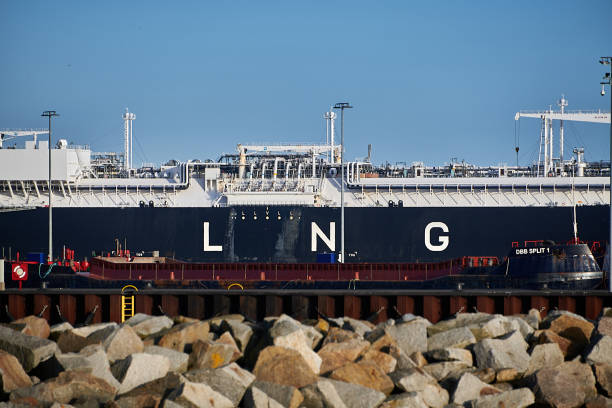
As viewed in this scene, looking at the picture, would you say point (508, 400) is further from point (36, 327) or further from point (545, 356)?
point (36, 327)

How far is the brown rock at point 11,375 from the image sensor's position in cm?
1614

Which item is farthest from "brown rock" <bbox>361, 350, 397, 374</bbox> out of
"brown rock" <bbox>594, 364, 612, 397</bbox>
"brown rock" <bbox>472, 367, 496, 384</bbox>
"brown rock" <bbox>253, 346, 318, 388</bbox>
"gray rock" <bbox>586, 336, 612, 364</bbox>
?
"gray rock" <bbox>586, 336, 612, 364</bbox>

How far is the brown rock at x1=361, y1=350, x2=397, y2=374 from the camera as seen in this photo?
675 inches

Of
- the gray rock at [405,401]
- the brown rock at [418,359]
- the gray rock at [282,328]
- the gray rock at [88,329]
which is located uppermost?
the gray rock at [282,328]

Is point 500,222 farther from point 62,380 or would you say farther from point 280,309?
point 62,380

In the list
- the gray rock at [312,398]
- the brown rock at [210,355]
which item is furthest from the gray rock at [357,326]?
the gray rock at [312,398]

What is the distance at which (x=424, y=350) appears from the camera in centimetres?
1867

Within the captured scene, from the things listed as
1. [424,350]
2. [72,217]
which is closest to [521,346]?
[424,350]

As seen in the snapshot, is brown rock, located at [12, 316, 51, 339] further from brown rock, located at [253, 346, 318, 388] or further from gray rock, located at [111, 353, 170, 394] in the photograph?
brown rock, located at [253, 346, 318, 388]

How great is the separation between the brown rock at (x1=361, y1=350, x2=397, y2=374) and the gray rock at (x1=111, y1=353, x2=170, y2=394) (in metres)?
3.60

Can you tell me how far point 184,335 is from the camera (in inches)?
736

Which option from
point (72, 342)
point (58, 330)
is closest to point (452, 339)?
point (72, 342)

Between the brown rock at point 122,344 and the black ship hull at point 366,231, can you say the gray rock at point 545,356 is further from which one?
the black ship hull at point 366,231

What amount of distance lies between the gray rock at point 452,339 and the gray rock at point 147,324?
5678mm
